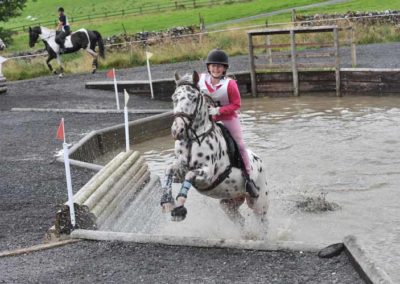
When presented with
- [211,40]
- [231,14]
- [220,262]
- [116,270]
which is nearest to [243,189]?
[220,262]

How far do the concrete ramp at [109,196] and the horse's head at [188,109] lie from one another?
1987 millimetres

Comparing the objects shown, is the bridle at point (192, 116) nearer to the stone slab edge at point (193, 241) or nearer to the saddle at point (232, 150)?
the saddle at point (232, 150)

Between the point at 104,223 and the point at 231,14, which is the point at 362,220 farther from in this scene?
the point at 231,14

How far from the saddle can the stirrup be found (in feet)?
0.50

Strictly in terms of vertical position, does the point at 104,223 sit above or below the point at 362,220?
above

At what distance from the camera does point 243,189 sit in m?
8.32

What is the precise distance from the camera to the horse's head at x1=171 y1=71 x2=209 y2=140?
7.21 meters

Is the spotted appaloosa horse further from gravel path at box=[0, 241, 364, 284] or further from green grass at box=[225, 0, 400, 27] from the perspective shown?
green grass at box=[225, 0, 400, 27]

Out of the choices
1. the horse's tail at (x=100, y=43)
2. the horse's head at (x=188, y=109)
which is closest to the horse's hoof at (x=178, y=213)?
the horse's head at (x=188, y=109)

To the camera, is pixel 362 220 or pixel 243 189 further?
pixel 362 220

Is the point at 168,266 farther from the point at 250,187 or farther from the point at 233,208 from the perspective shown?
the point at 233,208

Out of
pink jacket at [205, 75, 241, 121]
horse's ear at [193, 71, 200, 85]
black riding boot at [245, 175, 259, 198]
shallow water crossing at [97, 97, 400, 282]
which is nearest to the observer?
horse's ear at [193, 71, 200, 85]

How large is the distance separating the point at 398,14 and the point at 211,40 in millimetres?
8417

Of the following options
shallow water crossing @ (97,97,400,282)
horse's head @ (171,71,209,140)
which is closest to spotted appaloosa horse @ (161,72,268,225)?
horse's head @ (171,71,209,140)
